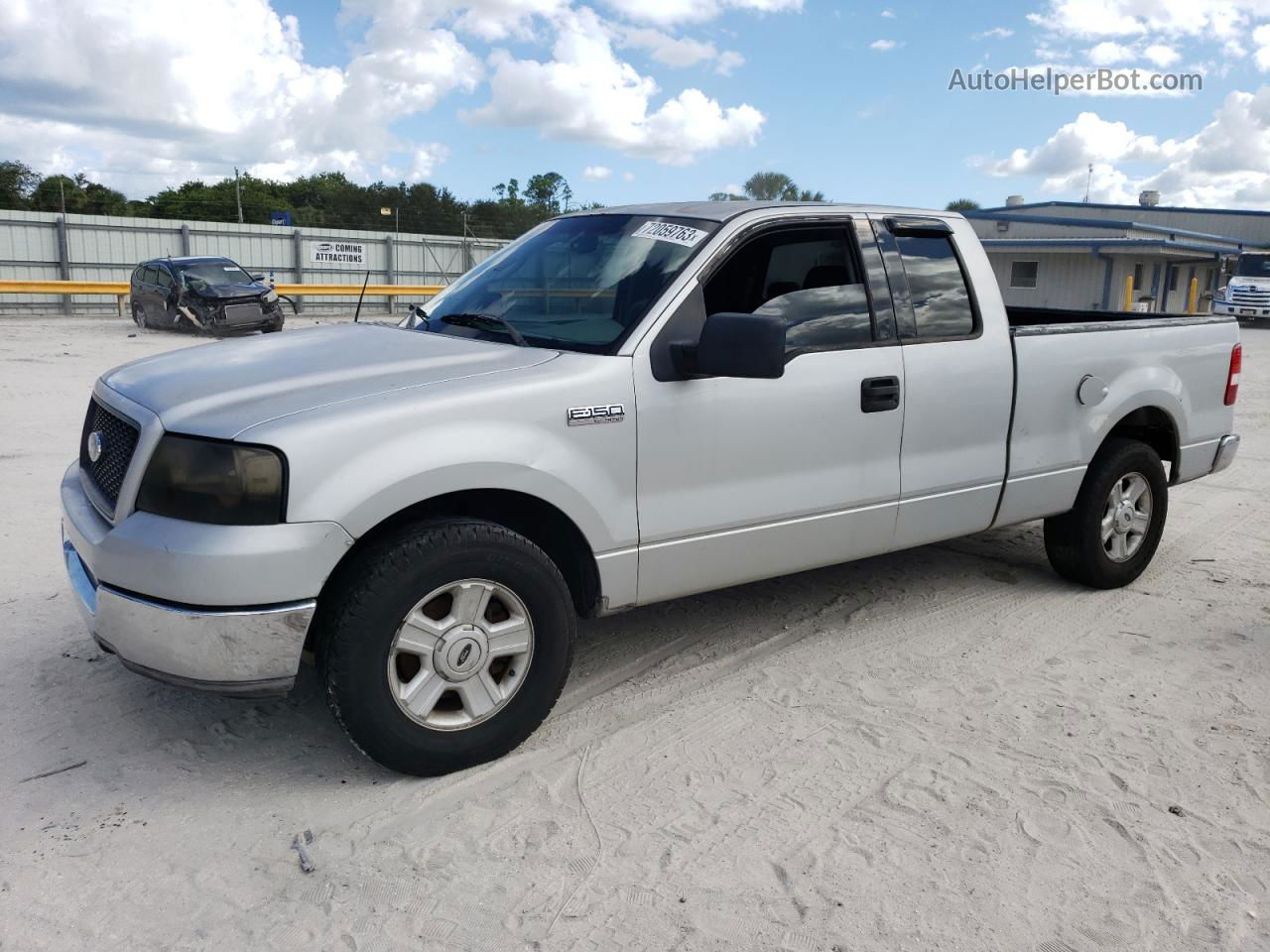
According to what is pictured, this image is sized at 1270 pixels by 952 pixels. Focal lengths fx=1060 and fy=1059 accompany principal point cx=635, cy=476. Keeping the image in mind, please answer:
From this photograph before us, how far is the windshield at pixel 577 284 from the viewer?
386cm

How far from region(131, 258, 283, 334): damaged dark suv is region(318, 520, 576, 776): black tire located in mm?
17305

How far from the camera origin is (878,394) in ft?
13.9

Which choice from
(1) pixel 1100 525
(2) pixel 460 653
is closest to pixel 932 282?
(1) pixel 1100 525

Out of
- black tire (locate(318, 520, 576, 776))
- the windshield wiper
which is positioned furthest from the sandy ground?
the windshield wiper

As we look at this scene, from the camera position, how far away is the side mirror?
347 cm

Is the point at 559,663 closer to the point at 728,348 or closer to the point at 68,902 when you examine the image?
the point at 728,348

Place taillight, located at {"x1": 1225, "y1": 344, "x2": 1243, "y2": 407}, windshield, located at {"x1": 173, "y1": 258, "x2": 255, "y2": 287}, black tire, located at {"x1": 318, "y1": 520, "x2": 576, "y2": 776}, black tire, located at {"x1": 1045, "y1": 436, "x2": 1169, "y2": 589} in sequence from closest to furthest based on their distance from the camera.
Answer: black tire, located at {"x1": 318, "y1": 520, "x2": 576, "y2": 776} → black tire, located at {"x1": 1045, "y1": 436, "x2": 1169, "y2": 589} → taillight, located at {"x1": 1225, "y1": 344, "x2": 1243, "y2": 407} → windshield, located at {"x1": 173, "y1": 258, "x2": 255, "y2": 287}

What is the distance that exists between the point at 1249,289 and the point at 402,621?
36878 mm

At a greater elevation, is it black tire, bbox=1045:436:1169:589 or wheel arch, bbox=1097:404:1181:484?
wheel arch, bbox=1097:404:1181:484

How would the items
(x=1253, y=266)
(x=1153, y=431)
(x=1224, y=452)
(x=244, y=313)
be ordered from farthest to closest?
(x=1253, y=266), (x=244, y=313), (x=1224, y=452), (x=1153, y=431)

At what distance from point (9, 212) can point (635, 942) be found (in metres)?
28.4

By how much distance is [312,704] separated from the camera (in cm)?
402

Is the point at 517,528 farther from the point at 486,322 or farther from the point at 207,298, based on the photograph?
the point at 207,298

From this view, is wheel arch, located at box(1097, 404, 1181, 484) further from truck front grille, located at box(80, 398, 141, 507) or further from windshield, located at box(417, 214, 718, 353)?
truck front grille, located at box(80, 398, 141, 507)
